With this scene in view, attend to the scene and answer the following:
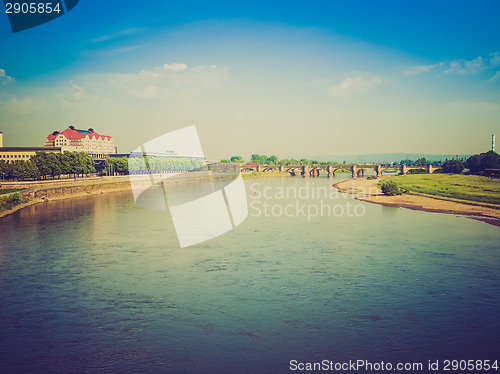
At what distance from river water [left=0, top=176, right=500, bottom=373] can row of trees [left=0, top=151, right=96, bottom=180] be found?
5272 cm

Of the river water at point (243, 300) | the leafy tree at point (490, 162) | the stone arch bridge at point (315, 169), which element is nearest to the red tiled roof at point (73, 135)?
the stone arch bridge at point (315, 169)

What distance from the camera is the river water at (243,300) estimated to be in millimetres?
14156

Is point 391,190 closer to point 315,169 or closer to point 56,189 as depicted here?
point 56,189

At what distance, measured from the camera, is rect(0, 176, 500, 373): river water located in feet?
46.4

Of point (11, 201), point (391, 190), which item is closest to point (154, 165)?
point (11, 201)

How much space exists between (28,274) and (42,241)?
1024cm

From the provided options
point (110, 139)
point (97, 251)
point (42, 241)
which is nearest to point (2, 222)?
point (42, 241)

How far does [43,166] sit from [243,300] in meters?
80.2

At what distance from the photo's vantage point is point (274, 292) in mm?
20328

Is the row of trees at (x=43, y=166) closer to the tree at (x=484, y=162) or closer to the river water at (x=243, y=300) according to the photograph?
the river water at (x=243, y=300)

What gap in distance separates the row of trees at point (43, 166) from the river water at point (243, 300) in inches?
2076

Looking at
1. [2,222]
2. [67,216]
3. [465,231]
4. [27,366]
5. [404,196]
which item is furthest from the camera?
[404,196]

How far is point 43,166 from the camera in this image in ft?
283

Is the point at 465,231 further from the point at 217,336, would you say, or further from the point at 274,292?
the point at 217,336
